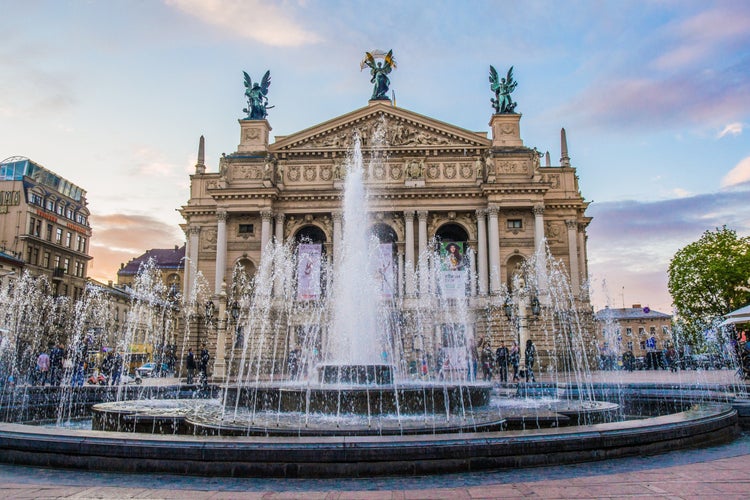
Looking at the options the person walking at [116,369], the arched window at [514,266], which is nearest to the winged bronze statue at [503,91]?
the arched window at [514,266]

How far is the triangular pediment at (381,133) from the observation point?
155 ft

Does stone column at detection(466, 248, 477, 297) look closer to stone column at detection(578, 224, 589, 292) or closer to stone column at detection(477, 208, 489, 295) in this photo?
stone column at detection(477, 208, 489, 295)

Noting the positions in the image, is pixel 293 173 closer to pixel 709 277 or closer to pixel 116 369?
pixel 116 369

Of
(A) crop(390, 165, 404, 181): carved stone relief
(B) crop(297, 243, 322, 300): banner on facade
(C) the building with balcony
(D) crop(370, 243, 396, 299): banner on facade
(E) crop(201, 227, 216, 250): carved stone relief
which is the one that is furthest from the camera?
(C) the building with balcony

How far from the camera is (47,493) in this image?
6199mm

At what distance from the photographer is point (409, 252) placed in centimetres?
4578

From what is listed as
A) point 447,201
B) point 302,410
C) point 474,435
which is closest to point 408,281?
point 447,201

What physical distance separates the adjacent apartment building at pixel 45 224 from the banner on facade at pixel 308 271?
86.7 feet

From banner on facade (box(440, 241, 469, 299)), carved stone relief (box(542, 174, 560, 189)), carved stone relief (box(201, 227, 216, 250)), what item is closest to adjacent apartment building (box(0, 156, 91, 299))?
carved stone relief (box(201, 227, 216, 250))

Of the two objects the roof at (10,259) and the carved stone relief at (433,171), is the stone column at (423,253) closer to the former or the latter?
the carved stone relief at (433,171)

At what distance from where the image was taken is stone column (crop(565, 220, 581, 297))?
1849 inches

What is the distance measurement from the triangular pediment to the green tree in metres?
21.6

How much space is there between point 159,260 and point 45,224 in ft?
124

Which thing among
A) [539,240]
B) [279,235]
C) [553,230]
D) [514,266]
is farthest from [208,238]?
[553,230]
